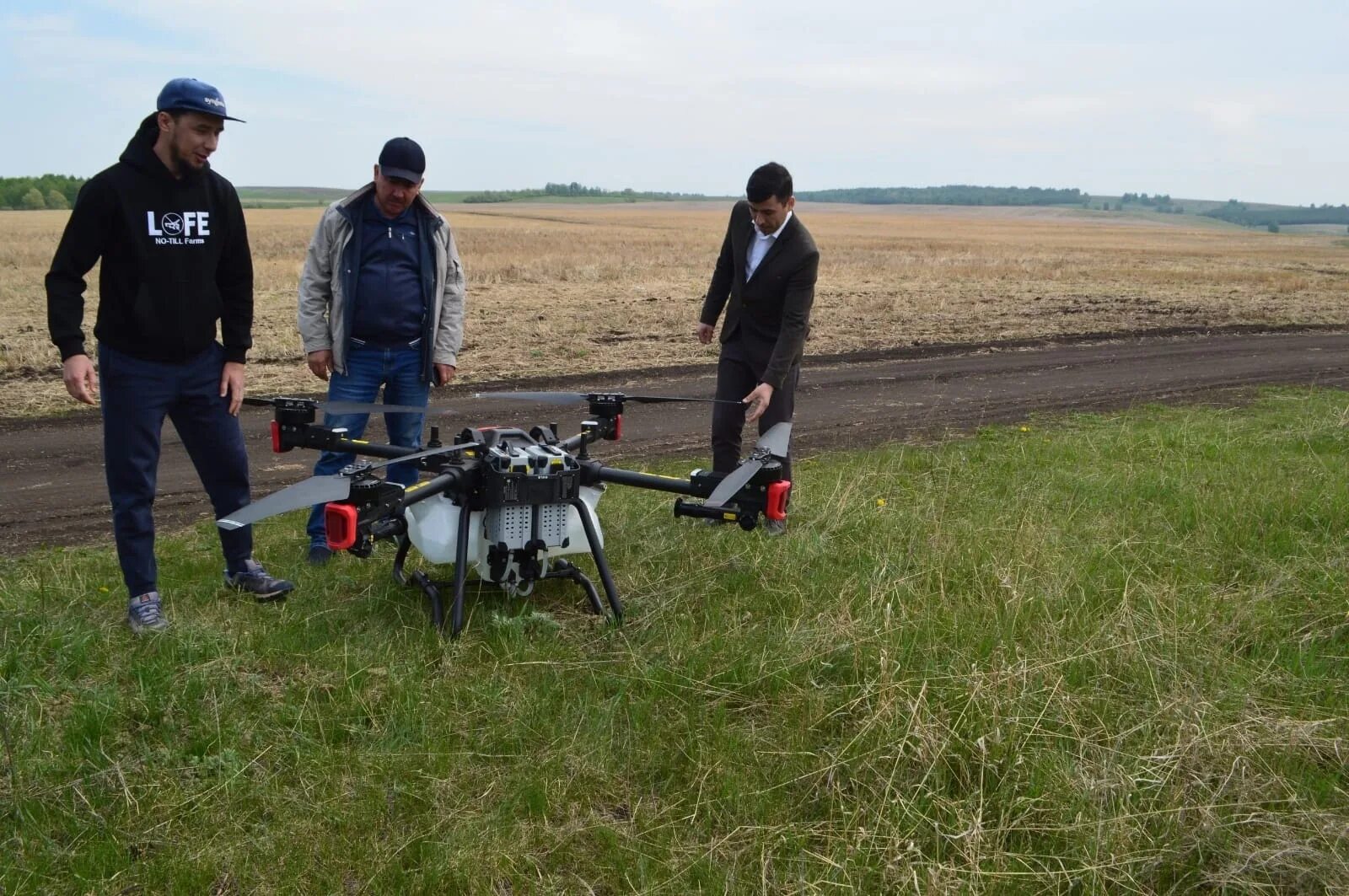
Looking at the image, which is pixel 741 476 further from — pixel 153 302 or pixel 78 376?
pixel 78 376

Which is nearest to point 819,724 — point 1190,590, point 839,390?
point 1190,590

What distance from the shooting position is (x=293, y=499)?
400 centimetres

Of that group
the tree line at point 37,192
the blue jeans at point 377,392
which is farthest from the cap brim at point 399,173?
the tree line at point 37,192

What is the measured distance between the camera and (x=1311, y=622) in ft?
16.8

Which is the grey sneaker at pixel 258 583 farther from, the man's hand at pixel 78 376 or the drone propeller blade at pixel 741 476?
the drone propeller blade at pixel 741 476

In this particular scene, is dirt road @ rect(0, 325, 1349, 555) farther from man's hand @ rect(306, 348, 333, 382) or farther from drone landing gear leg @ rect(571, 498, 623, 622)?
drone landing gear leg @ rect(571, 498, 623, 622)

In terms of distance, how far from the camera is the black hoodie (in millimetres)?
4668

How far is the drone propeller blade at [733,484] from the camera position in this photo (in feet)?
15.3

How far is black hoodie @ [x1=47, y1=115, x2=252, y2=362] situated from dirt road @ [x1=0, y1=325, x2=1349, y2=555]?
7.52ft

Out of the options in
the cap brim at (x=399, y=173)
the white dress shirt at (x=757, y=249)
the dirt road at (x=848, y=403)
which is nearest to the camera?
the cap brim at (x=399, y=173)

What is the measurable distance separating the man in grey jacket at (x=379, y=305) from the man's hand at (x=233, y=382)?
0.75 meters

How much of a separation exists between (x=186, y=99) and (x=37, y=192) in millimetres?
85919

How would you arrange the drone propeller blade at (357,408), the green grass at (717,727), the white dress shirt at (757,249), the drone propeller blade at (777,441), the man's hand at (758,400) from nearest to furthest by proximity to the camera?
the green grass at (717,727)
the drone propeller blade at (777,441)
the drone propeller blade at (357,408)
the man's hand at (758,400)
the white dress shirt at (757,249)

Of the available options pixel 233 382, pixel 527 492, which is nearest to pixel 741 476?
Answer: pixel 527 492
